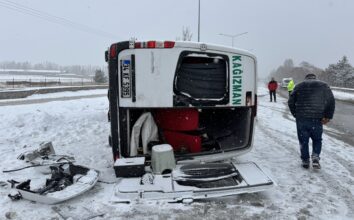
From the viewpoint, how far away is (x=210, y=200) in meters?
4.20

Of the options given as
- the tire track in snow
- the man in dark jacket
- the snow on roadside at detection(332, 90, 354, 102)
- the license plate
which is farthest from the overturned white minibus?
the snow on roadside at detection(332, 90, 354, 102)

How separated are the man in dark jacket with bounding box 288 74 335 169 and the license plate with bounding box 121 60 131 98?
10.5 feet

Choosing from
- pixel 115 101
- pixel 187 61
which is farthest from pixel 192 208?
pixel 187 61

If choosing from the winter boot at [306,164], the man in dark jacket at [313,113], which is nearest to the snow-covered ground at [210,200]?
the winter boot at [306,164]

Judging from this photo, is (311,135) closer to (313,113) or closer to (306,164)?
(313,113)

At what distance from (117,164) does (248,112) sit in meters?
2.65

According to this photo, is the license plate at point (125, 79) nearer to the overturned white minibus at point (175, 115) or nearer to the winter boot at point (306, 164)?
the overturned white minibus at point (175, 115)

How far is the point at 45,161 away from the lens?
5434 millimetres

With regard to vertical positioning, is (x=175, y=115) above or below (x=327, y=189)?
above

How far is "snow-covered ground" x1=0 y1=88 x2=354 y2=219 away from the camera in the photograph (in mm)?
3838

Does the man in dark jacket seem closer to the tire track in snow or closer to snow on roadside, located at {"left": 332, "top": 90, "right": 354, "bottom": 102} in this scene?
the tire track in snow

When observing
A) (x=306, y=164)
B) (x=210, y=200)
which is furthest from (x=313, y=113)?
(x=210, y=200)

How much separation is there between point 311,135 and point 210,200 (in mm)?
2736

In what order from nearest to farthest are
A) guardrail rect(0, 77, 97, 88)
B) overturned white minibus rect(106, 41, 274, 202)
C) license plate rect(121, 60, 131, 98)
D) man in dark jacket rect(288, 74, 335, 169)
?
overturned white minibus rect(106, 41, 274, 202) → license plate rect(121, 60, 131, 98) → man in dark jacket rect(288, 74, 335, 169) → guardrail rect(0, 77, 97, 88)
